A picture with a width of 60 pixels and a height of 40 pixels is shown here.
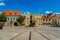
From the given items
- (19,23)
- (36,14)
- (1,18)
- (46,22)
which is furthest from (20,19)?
(46,22)

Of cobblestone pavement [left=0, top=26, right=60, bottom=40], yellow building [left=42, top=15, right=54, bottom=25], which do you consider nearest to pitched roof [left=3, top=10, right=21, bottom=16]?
yellow building [left=42, top=15, right=54, bottom=25]

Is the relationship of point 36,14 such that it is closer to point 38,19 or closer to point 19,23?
point 38,19

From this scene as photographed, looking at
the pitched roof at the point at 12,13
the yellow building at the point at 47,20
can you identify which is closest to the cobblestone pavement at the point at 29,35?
the pitched roof at the point at 12,13

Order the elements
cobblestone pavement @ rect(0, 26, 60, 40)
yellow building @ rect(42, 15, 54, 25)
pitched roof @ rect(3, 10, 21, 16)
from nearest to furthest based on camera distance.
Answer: cobblestone pavement @ rect(0, 26, 60, 40) → pitched roof @ rect(3, 10, 21, 16) → yellow building @ rect(42, 15, 54, 25)

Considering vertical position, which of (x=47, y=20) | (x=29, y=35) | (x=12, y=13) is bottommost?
(x=29, y=35)

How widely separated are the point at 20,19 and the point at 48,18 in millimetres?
32131

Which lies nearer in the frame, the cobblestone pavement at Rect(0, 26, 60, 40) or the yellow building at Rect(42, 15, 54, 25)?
→ the cobblestone pavement at Rect(0, 26, 60, 40)

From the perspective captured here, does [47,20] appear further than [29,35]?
Yes

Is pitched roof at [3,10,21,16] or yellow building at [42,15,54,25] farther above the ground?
pitched roof at [3,10,21,16]

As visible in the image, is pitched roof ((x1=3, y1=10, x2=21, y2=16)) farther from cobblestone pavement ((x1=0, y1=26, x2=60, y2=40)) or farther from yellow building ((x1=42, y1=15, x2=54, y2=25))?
cobblestone pavement ((x1=0, y1=26, x2=60, y2=40))

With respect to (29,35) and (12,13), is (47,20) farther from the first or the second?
(29,35)

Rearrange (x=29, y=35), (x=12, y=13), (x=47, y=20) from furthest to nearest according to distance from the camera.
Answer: (x=47, y=20), (x=12, y=13), (x=29, y=35)

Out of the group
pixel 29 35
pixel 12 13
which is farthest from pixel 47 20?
pixel 29 35

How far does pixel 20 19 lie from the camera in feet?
349
